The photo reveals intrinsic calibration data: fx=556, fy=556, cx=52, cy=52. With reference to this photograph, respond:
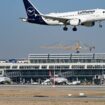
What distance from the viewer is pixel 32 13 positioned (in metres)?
135

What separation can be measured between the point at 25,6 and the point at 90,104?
291 ft

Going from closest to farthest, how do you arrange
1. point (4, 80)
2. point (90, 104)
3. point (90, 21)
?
point (90, 104) → point (90, 21) → point (4, 80)

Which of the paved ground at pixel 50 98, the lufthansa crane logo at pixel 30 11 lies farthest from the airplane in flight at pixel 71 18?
the paved ground at pixel 50 98

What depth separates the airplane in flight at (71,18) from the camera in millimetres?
118938

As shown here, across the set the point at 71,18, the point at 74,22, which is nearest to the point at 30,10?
the point at 71,18

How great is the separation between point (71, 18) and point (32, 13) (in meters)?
14.4

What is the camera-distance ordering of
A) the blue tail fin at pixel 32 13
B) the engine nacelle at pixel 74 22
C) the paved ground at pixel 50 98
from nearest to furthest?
the paved ground at pixel 50 98 → the engine nacelle at pixel 74 22 → the blue tail fin at pixel 32 13

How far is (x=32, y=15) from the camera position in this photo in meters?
131

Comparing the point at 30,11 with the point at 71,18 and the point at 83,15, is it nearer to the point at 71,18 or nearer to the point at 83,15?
the point at 71,18

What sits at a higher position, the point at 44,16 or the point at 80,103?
the point at 44,16

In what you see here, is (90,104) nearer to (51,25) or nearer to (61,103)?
(61,103)

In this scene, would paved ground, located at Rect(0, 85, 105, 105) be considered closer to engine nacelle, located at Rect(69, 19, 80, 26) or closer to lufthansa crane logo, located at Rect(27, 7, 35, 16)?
engine nacelle, located at Rect(69, 19, 80, 26)

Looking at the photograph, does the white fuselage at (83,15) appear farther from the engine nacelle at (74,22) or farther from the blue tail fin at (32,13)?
the blue tail fin at (32,13)

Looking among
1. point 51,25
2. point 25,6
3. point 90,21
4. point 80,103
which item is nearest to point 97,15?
point 90,21
